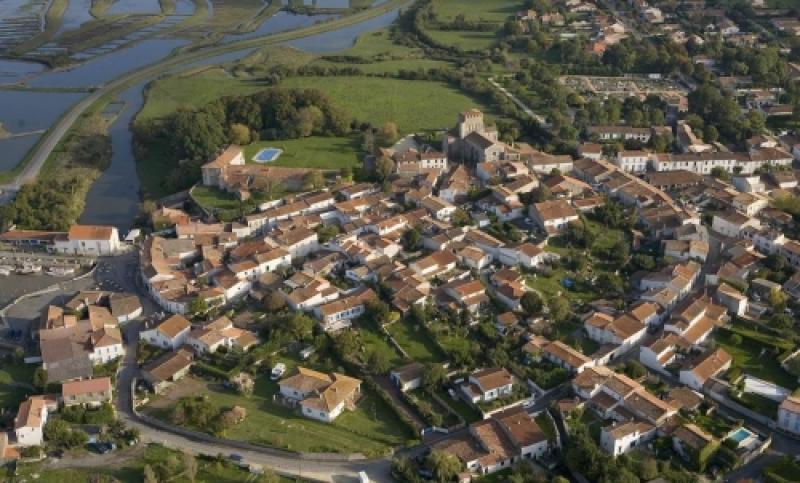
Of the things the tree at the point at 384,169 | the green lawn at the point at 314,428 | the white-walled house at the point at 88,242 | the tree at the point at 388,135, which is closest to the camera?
the green lawn at the point at 314,428

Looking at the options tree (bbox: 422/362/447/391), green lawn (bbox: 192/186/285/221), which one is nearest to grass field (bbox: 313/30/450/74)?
green lawn (bbox: 192/186/285/221)

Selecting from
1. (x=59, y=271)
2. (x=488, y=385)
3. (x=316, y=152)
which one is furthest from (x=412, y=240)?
(x=59, y=271)

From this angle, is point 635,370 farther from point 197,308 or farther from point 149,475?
point 197,308

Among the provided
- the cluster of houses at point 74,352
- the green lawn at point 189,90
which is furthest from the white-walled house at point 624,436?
the green lawn at point 189,90

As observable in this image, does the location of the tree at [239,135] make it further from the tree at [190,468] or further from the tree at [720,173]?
Result: the tree at [190,468]

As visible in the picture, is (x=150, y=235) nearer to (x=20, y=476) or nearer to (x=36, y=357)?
(x=36, y=357)

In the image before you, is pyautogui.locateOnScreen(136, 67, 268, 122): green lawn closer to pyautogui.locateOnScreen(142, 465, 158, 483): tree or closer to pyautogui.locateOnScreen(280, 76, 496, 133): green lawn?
pyautogui.locateOnScreen(280, 76, 496, 133): green lawn
